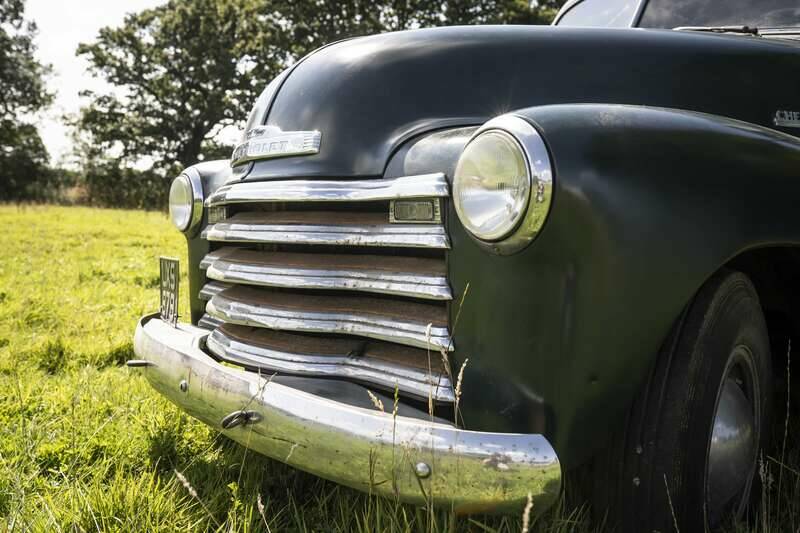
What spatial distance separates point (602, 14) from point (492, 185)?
1.92m

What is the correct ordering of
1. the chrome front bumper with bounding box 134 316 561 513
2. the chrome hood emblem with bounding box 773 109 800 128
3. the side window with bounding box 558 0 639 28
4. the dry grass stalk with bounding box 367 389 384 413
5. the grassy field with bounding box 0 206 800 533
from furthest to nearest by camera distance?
1. the side window with bounding box 558 0 639 28
2. the chrome hood emblem with bounding box 773 109 800 128
3. the grassy field with bounding box 0 206 800 533
4. the dry grass stalk with bounding box 367 389 384 413
5. the chrome front bumper with bounding box 134 316 561 513

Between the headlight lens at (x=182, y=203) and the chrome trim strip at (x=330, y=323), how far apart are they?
57 cm

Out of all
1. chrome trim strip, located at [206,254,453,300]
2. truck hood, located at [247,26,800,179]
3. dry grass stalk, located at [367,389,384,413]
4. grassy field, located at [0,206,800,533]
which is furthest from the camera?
truck hood, located at [247,26,800,179]

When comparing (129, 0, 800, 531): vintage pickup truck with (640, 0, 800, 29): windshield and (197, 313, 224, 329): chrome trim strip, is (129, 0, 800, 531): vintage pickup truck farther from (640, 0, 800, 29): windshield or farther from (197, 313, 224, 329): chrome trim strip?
(640, 0, 800, 29): windshield

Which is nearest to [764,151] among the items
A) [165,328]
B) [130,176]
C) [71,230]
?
[165,328]

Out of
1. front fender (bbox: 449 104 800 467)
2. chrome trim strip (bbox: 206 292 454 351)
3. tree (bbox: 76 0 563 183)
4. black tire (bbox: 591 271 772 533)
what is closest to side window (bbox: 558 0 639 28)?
front fender (bbox: 449 104 800 467)

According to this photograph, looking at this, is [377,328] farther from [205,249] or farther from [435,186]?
[205,249]

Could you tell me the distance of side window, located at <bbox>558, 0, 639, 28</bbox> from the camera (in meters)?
2.68

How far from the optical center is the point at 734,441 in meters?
1.59

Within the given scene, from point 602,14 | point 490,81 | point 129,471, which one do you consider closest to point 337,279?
point 490,81

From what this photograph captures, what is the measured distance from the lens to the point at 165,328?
2.12m

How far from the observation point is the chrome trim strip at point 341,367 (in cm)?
148

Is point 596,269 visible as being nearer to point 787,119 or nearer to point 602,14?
point 787,119

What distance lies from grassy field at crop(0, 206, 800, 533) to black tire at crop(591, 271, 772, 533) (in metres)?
0.21
